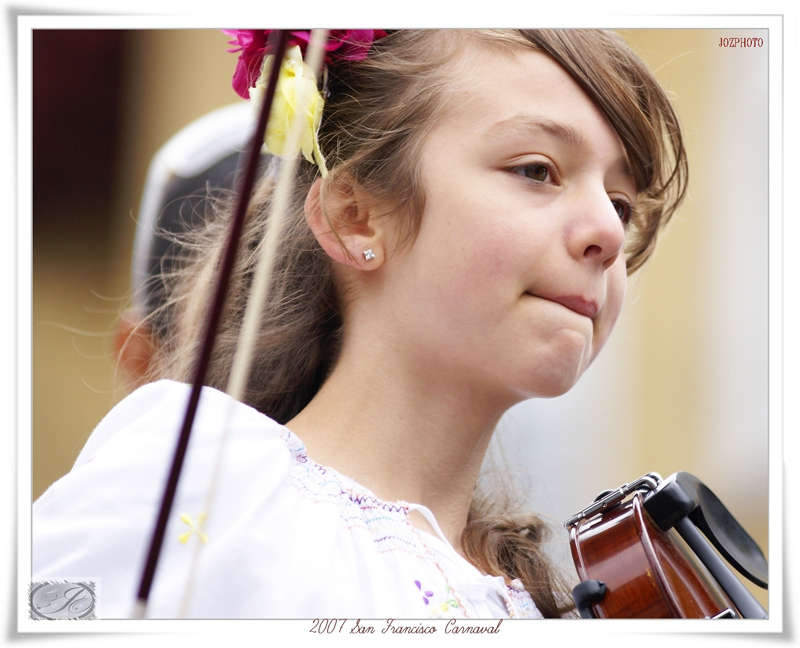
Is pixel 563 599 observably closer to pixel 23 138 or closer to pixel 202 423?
pixel 202 423

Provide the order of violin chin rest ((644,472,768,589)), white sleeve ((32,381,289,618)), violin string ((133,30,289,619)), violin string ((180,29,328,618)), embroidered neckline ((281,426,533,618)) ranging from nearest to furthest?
violin string ((133,30,289,619)) → violin string ((180,29,328,618)) → white sleeve ((32,381,289,618)) → embroidered neckline ((281,426,533,618)) → violin chin rest ((644,472,768,589))

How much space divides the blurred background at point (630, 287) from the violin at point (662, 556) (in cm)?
11

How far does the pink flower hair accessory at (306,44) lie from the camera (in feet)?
3.64

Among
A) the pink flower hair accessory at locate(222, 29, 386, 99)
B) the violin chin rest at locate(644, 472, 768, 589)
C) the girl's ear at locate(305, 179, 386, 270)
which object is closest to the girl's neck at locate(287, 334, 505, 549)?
the girl's ear at locate(305, 179, 386, 270)

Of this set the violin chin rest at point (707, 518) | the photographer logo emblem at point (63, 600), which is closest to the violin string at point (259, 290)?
the photographer logo emblem at point (63, 600)

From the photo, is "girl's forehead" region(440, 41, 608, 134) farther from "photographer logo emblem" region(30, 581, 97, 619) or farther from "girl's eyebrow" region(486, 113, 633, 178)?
"photographer logo emblem" region(30, 581, 97, 619)

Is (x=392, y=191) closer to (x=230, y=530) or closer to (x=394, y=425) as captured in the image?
(x=394, y=425)

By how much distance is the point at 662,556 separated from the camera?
1.04 meters

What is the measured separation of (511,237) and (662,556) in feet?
1.31

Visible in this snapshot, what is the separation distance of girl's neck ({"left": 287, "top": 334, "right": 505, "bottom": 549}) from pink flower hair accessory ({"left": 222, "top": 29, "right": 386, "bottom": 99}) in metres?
0.36

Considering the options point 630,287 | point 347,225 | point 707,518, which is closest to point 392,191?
point 347,225

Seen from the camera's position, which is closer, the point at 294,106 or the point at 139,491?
the point at 139,491

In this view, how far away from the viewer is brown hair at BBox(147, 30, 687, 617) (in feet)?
3.51
